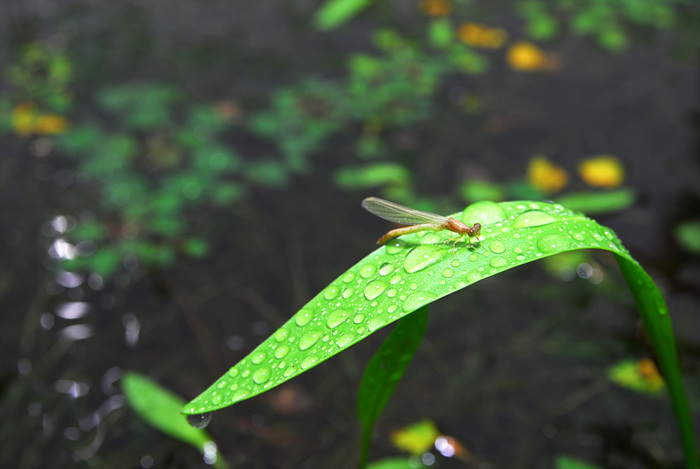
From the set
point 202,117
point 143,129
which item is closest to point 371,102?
point 202,117

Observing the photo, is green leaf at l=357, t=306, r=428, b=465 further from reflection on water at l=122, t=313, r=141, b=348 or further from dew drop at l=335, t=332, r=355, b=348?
reflection on water at l=122, t=313, r=141, b=348

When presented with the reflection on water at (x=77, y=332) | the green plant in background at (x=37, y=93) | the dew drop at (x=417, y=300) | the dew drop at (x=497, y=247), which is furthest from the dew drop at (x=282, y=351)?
the green plant in background at (x=37, y=93)

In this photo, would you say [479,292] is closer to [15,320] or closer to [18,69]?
[15,320]

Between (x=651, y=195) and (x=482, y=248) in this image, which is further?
(x=651, y=195)

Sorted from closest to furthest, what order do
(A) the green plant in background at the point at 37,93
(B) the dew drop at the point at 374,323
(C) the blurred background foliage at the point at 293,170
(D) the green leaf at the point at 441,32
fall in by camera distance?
(B) the dew drop at the point at 374,323, (C) the blurred background foliage at the point at 293,170, (A) the green plant in background at the point at 37,93, (D) the green leaf at the point at 441,32

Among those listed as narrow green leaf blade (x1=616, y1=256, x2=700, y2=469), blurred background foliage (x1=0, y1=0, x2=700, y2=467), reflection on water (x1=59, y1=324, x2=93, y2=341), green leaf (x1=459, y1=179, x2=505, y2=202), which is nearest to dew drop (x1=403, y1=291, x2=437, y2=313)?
narrow green leaf blade (x1=616, y1=256, x2=700, y2=469)

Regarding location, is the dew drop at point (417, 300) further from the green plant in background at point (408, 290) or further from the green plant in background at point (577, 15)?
the green plant in background at point (577, 15)

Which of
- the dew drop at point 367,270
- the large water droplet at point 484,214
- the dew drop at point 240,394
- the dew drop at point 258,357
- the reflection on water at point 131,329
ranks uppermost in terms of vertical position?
the large water droplet at point 484,214
